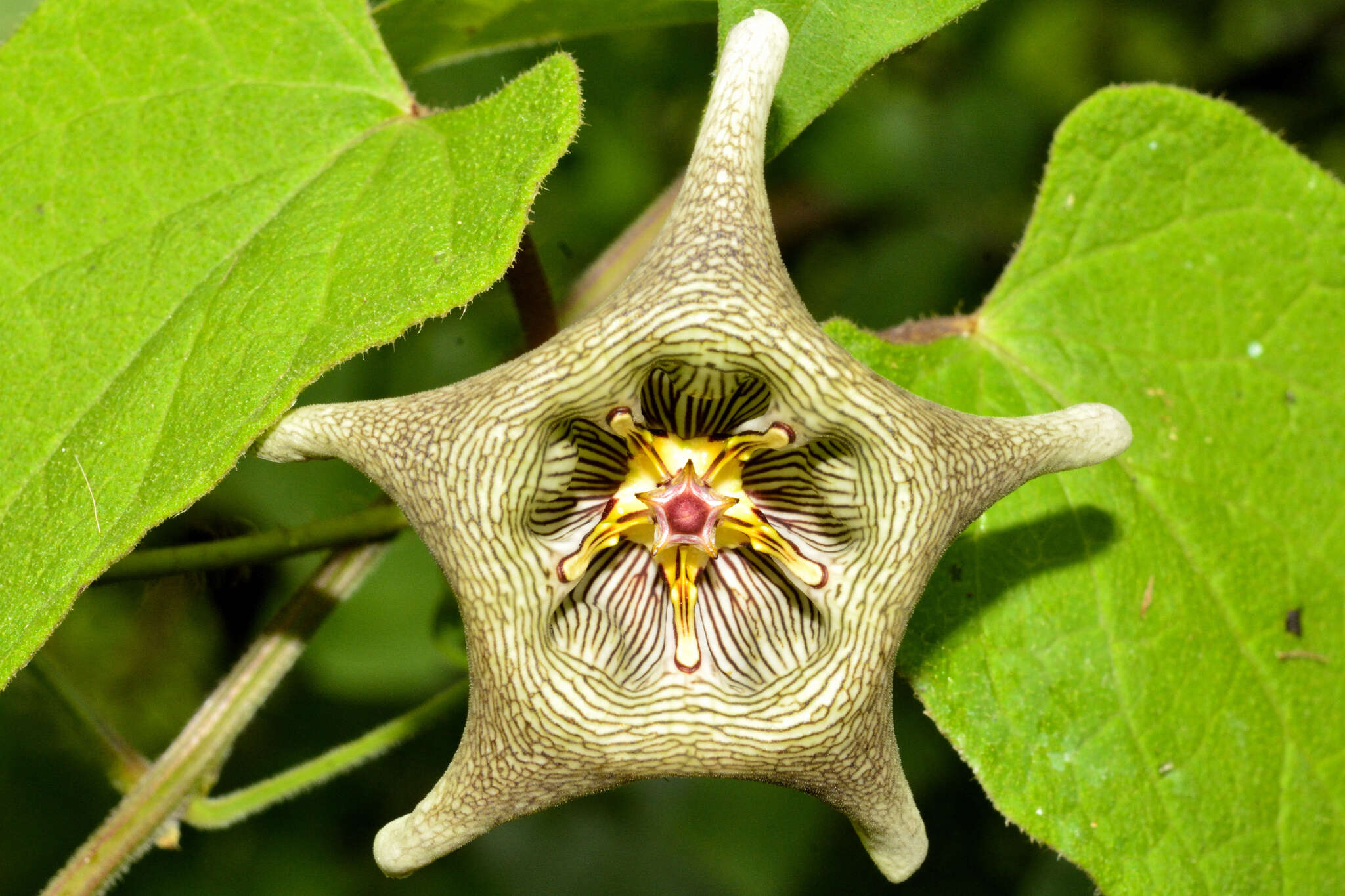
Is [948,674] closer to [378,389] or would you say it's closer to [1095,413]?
[1095,413]

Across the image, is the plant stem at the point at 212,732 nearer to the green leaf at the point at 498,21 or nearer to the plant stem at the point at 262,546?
the plant stem at the point at 262,546

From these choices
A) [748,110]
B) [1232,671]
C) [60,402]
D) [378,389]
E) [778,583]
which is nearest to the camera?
[748,110]

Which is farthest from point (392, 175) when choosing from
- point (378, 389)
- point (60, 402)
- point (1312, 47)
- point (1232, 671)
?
point (1312, 47)

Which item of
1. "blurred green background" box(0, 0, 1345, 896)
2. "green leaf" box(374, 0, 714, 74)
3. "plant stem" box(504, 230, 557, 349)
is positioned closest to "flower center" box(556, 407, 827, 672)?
"plant stem" box(504, 230, 557, 349)

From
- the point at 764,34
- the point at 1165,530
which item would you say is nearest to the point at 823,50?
the point at 764,34

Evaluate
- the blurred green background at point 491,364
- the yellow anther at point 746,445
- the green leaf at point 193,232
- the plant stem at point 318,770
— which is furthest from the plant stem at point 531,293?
the blurred green background at point 491,364
